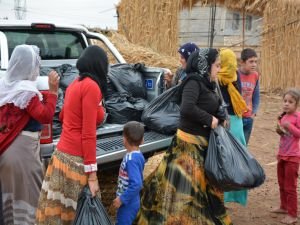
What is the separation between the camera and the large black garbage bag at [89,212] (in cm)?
318

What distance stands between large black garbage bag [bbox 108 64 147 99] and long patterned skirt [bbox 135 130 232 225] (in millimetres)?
1414

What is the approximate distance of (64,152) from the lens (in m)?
3.37

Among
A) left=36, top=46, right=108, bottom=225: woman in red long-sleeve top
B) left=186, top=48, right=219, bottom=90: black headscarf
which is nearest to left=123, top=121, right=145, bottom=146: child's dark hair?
left=36, top=46, right=108, bottom=225: woman in red long-sleeve top

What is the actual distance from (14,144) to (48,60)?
2548mm

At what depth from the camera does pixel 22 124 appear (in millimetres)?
3555

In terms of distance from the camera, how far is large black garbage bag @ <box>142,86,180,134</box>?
472 centimetres

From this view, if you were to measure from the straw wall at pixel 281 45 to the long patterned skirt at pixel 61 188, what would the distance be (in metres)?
11.3

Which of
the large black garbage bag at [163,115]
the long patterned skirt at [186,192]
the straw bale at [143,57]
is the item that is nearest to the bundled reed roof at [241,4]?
the straw bale at [143,57]

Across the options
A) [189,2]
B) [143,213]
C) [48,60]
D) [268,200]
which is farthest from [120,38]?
[143,213]

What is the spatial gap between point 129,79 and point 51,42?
111cm

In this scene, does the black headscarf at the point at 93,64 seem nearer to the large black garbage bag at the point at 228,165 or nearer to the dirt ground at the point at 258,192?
the large black garbage bag at the point at 228,165

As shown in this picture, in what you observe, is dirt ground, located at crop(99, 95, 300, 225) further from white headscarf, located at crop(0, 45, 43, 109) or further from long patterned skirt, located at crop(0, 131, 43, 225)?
white headscarf, located at crop(0, 45, 43, 109)

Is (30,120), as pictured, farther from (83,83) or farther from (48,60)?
(48,60)

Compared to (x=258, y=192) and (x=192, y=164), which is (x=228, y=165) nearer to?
(x=192, y=164)
